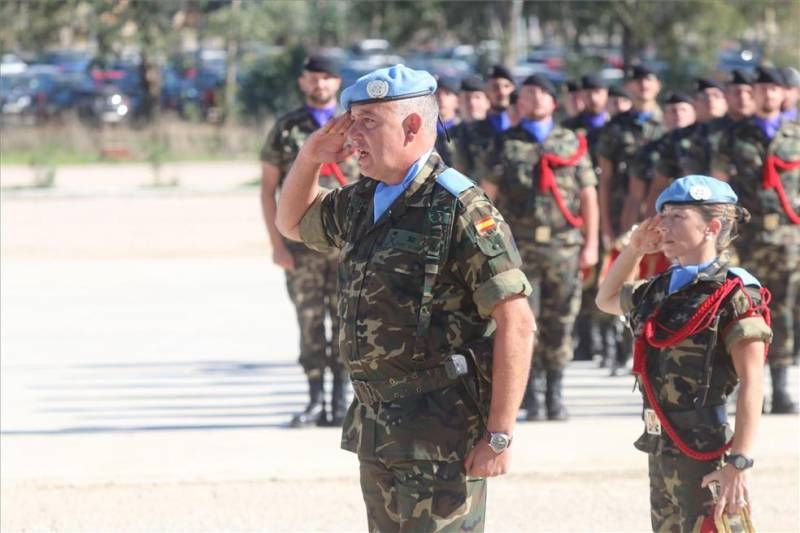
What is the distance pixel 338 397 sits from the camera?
927cm

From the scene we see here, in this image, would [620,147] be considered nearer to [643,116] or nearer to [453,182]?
[643,116]

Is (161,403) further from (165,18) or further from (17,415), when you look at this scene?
(165,18)

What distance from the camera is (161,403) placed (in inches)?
401

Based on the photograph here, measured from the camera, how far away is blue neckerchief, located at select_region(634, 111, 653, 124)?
455 inches

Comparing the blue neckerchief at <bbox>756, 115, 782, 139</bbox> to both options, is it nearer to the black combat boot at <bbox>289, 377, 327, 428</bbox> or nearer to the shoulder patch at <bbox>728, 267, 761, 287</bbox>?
the black combat boot at <bbox>289, 377, 327, 428</bbox>

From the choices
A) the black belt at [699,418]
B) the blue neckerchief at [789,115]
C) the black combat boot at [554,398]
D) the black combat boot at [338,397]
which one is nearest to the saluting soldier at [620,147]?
the blue neckerchief at [789,115]

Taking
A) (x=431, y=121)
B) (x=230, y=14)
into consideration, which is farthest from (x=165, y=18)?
(x=431, y=121)

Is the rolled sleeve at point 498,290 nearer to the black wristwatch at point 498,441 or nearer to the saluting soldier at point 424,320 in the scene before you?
the saluting soldier at point 424,320

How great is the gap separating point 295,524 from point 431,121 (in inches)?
126

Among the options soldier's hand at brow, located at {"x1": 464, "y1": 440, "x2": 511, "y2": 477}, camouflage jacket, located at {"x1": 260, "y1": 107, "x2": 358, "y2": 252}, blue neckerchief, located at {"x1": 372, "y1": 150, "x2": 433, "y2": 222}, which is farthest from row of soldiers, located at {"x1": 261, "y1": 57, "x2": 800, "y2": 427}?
soldier's hand at brow, located at {"x1": 464, "y1": 440, "x2": 511, "y2": 477}

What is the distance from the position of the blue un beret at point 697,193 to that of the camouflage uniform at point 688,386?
0.69 ft

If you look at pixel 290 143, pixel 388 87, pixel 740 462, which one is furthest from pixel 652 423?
pixel 290 143

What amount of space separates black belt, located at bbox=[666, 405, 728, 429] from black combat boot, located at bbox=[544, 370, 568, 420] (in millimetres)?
4278

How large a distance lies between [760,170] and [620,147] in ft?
6.94
